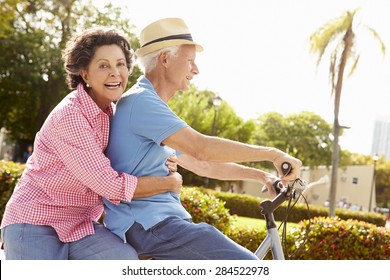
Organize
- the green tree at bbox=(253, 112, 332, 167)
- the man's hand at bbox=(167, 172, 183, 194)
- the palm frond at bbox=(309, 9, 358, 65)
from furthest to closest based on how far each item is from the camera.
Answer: the green tree at bbox=(253, 112, 332, 167)
the palm frond at bbox=(309, 9, 358, 65)
the man's hand at bbox=(167, 172, 183, 194)

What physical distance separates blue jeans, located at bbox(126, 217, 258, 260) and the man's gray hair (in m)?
0.67

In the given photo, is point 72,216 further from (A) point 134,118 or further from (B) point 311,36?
(B) point 311,36

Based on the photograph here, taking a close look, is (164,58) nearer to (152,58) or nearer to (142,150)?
(152,58)

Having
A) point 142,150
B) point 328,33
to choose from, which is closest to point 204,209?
point 142,150

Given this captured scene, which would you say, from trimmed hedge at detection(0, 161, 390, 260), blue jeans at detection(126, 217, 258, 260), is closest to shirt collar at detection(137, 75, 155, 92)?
blue jeans at detection(126, 217, 258, 260)

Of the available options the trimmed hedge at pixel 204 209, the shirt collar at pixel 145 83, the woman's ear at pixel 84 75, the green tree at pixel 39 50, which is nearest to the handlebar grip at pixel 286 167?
the shirt collar at pixel 145 83

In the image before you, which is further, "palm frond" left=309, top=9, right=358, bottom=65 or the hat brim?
"palm frond" left=309, top=9, right=358, bottom=65

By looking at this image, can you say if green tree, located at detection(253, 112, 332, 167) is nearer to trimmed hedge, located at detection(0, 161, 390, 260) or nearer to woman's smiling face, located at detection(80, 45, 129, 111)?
trimmed hedge, located at detection(0, 161, 390, 260)

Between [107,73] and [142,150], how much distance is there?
0.37 meters

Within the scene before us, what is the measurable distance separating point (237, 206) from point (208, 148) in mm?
20422

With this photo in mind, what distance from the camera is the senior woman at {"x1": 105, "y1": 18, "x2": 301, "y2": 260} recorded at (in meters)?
2.14

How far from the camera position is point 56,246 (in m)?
2.29

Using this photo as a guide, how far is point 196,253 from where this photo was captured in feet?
7.10
